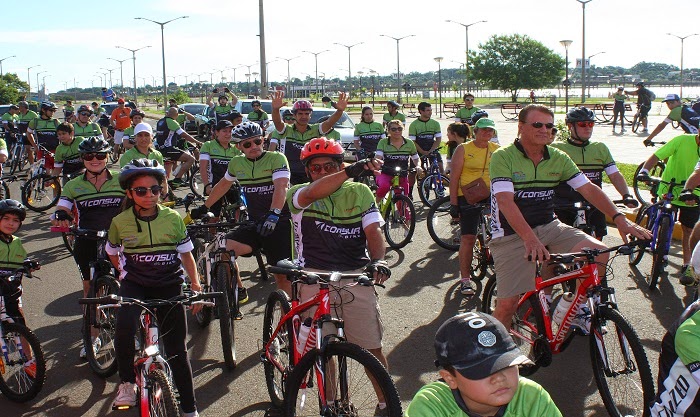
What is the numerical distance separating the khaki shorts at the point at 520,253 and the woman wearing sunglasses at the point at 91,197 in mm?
3519

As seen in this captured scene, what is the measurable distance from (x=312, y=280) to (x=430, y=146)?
10724mm

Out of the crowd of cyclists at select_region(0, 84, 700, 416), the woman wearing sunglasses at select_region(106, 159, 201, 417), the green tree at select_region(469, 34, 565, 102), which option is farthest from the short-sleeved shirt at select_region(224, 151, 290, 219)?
the green tree at select_region(469, 34, 565, 102)

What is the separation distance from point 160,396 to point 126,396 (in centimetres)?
39

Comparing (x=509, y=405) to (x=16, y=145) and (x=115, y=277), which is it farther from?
(x=16, y=145)

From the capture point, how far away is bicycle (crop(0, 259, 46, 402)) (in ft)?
18.8

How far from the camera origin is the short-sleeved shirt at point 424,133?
1459 centimetres

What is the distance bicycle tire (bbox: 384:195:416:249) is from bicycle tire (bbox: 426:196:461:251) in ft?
→ 1.18

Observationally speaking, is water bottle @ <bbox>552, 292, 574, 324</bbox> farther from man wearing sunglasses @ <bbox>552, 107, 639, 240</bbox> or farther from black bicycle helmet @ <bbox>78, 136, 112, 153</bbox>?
black bicycle helmet @ <bbox>78, 136, 112, 153</bbox>

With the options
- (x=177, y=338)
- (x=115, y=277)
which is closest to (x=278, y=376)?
(x=177, y=338)

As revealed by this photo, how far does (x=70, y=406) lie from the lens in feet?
18.8

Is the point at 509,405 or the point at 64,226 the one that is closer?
the point at 509,405

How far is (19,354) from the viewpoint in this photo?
19.0ft

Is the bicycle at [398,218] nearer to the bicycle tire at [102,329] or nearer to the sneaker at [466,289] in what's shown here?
the sneaker at [466,289]

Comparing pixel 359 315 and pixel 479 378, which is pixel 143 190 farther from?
pixel 479 378
